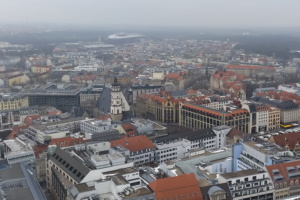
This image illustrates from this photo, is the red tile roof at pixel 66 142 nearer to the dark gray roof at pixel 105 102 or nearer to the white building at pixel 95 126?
the white building at pixel 95 126

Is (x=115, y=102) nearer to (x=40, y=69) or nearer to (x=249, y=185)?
(x=249, y=185)

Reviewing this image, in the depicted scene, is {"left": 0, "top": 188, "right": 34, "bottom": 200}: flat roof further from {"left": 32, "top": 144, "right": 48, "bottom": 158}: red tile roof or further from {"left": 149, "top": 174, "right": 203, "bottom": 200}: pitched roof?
{"left": 32, "top": 144, "right": 48, "bottom": 158}: red tile roof

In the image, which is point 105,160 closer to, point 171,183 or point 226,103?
point 171,183

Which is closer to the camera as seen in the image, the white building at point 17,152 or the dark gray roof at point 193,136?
the white building at point 17,152

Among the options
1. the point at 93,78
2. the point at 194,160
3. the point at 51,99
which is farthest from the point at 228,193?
the point at 93,78

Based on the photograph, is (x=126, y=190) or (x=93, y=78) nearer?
(x=126, y=190)

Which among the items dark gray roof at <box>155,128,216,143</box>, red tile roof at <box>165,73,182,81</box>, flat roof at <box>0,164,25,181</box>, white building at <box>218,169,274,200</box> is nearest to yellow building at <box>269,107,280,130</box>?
dark gray roof at <box>155,128,216,143</box>

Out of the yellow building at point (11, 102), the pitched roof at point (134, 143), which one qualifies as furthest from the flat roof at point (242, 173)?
the yellow building at point (11, 102)

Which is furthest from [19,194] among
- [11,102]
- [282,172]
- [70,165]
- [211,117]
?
[11,102]
